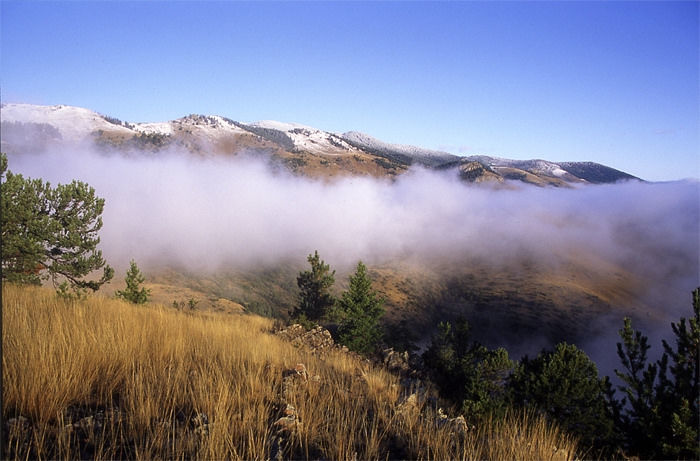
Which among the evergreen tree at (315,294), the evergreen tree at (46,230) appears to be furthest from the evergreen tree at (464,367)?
the evergreen tree at (46,230)

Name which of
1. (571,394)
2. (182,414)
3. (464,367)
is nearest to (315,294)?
(464,367)

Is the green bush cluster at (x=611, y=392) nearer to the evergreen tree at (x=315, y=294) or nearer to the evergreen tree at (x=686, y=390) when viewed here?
the evergreen tree at (x=686, y=390)

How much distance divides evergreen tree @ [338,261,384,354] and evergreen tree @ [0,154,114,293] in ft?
32.0

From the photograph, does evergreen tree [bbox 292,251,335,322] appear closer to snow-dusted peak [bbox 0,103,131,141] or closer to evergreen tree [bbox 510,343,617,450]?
evergreen tree [bbox 510,343,617,450]

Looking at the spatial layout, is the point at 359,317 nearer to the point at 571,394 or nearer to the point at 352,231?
the point at 571,394

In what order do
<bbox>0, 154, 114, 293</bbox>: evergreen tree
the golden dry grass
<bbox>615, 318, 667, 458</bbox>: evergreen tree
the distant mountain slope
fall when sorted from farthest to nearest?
the distant mountain slope
<bbox>0, 154, 114, 293</bbox>: evergreen tree
<bbox>615, 318, 667, 458</bbox>: evergreen tree
the golden dry grass

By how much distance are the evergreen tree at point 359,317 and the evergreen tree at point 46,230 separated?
9756mm

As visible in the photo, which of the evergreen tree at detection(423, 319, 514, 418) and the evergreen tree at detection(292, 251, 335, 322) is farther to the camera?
the evergreen tree at detection(292, 251, 335, 322)

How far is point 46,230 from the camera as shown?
10.6m

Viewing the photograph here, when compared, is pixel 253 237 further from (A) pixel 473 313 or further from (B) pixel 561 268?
(B) pixel 561 268

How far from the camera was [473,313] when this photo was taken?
1905 inches

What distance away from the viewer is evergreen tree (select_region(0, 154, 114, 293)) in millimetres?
9531

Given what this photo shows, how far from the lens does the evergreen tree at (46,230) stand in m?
9.53

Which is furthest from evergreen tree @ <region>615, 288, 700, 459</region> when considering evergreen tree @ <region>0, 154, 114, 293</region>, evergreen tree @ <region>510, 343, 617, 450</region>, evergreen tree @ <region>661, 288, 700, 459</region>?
evergreen tree @ <region>0, 154, 114, 293</region>
